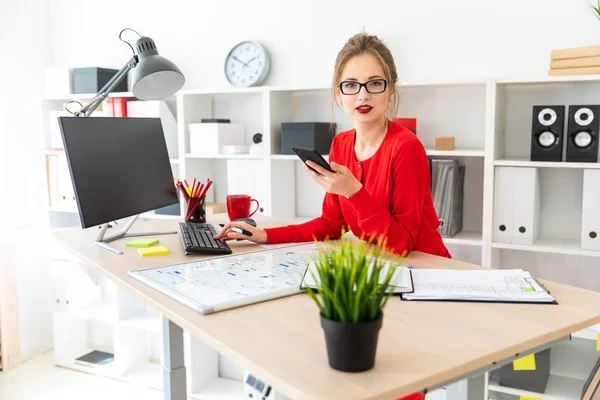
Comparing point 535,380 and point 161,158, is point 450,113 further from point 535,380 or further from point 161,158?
point 161,158

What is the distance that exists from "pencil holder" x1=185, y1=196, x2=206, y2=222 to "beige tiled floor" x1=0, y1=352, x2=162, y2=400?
1.54 meters

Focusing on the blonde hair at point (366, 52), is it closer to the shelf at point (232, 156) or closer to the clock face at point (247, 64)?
the shelf at point (232, 156)

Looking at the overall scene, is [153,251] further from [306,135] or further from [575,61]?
[575,61]

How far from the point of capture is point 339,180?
1524mm

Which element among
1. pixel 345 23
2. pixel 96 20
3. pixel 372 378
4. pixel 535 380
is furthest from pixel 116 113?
pixel 372 378

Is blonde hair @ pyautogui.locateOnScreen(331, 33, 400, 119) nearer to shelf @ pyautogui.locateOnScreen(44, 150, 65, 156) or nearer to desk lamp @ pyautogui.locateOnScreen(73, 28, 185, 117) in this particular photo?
desk lamp @ pyautogui.locateOnScreen(73, 28, 185, 117)

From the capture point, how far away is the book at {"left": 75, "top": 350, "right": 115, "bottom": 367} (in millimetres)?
3627

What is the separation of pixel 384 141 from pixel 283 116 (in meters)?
1.40

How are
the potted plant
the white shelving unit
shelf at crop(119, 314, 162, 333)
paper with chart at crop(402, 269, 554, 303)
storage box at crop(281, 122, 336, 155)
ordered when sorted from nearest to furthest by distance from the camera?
the potted plant, paper with chart at crop(402, 269, 554, 303), the white shelving unit, storage box at crop(281, 122, 336, 155), shelf at crop(119, 314, 162, 333)

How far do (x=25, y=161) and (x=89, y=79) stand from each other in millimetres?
727

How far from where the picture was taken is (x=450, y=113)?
2.82 metres

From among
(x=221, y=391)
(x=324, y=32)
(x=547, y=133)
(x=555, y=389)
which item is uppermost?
(x=324, y=32)

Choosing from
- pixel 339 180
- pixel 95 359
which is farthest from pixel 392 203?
pixel 95 359

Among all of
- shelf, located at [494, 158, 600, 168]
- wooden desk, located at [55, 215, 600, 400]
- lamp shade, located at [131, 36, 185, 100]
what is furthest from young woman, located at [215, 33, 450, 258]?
shelf, located at [494, 158, 600, 168]
